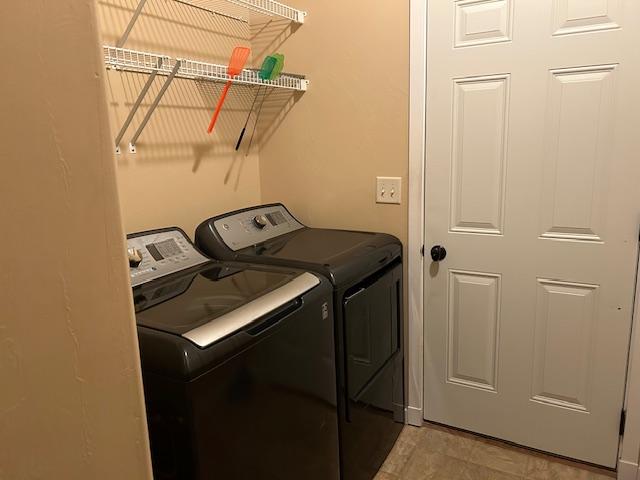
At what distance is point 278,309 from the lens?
1.34m

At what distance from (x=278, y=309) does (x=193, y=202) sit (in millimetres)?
935

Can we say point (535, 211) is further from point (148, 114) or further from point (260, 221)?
point (148, 114)

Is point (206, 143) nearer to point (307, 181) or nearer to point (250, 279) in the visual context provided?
point (307, 181)

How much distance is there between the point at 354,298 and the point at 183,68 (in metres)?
1.06

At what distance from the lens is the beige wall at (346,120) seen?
6.81 feet

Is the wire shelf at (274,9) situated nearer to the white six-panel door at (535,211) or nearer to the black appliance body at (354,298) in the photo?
the white six-panel door at (535,211)

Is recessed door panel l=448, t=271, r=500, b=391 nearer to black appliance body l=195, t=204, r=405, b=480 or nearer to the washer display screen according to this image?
Result: black appliance body l=195, t=204, r=405, b=480

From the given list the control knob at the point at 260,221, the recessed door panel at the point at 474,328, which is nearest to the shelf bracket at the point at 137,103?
the control knob at the point at 260,221

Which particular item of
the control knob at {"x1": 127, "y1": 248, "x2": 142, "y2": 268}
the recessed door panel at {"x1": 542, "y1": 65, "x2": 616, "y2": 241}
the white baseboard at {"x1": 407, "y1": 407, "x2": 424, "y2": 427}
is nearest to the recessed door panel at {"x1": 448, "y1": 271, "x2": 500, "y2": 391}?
the white baseboard at {"x1": 407, "y1": 407, "x2": 424, "y2": 427}

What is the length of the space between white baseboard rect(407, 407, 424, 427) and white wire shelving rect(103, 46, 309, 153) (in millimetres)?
1642

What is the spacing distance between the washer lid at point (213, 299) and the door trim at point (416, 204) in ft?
2.49

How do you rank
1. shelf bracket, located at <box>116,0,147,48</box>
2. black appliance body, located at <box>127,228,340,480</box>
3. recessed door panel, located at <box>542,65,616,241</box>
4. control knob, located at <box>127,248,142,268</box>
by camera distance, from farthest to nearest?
1. recessed door panel, located at <box>542,65,616,241</box>
2. shelf bracket, located at <box>116,0,147,48</box>
3. control knob, located at <box>127,248,142,268</box>
4. black appliance body, located at <box>127,228,340,480</box>

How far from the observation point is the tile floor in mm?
2027

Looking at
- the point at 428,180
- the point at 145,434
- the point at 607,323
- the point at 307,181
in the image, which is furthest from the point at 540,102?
the point at 145,434
